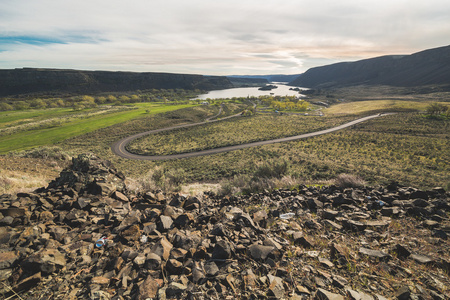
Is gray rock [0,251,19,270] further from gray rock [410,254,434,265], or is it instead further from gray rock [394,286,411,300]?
gray rock [410,254,434,265]

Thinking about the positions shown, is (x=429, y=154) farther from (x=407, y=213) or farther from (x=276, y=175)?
(x=407, y=213)

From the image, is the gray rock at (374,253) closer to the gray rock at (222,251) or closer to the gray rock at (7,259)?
the gray rock at (222,251)

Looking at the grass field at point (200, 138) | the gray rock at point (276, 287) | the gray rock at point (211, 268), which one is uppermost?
the gray rock at point (276, 287)

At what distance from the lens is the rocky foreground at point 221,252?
411 cm

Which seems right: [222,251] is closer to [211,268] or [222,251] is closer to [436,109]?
[211,268]

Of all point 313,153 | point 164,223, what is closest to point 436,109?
point 313,153

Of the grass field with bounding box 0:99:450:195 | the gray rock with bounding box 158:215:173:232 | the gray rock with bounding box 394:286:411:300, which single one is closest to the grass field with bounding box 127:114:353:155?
the grass field with bounding box 0:99:450:195

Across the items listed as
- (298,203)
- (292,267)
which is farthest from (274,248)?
(298,203)

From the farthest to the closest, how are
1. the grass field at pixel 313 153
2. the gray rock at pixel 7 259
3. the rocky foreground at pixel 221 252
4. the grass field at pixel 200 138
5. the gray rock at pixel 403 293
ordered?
the grass field at pixel 200 138
the grass field at pixel 313 153
the gray rock at pixel 7 259
the rocky foreground at pixel 221 252
the gray rock at pixel 403 293

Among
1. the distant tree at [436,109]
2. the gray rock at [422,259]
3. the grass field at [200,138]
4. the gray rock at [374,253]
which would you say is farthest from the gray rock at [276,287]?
the distant tree at [436,109]

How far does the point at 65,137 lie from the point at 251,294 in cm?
8219

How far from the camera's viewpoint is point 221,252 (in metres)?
5.10

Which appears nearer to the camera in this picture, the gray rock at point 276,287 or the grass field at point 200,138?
the gray rock at point 276,287

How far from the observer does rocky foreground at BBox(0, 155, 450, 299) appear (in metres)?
4.11
